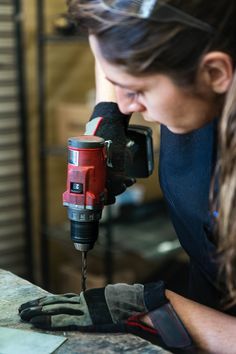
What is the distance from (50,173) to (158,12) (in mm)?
2298

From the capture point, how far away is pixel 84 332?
3.75 ft

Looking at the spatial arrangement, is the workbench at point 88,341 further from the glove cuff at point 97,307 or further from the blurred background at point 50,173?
the blurred background at point 50,173

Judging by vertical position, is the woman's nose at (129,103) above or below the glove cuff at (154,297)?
above

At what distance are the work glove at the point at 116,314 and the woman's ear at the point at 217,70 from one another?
1.57ft

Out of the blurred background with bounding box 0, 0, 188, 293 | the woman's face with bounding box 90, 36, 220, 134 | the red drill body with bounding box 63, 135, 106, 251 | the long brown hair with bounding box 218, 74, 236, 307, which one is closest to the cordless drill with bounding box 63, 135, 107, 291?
the red drill body with bounding box 63, 135, 106, 251

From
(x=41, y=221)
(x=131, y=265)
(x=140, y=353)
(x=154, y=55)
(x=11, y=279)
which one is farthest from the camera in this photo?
(x=131, y=265)

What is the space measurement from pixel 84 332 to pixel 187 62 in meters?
0.57

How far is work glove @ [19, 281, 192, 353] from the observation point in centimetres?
114

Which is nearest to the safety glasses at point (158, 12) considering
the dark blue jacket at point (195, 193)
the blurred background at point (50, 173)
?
the dark blue jacket at point (195, 193)

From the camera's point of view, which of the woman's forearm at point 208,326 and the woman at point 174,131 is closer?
the woman at point 174,131

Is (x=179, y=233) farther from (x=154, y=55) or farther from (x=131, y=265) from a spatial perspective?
(x=131, y=265)

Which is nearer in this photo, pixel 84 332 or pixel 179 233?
pixel 84 332

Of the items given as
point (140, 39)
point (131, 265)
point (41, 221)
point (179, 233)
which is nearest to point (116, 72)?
point (140, 39)

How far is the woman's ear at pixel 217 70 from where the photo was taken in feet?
2.90
